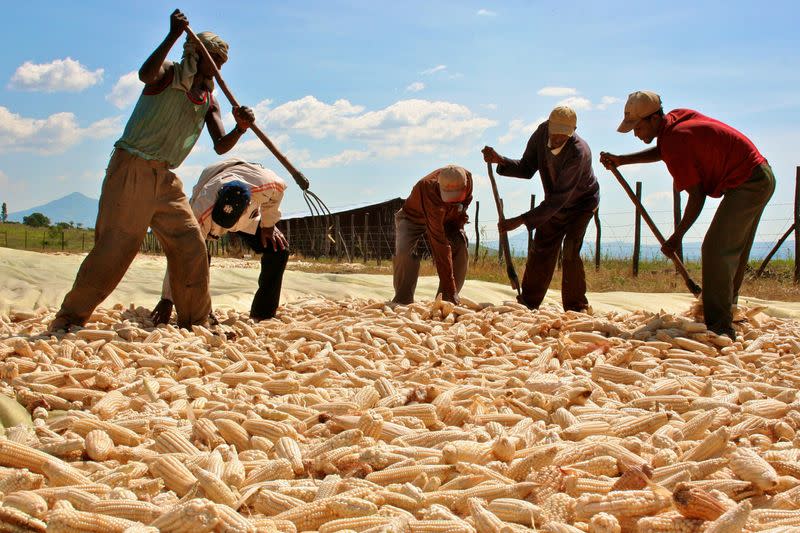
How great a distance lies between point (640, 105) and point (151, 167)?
307 cm

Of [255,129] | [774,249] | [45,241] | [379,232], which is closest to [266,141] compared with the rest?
[255,129]

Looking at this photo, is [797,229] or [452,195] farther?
[797,229]

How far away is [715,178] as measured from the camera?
5004mm

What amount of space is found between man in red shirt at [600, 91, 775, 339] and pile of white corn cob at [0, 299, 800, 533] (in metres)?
0.36

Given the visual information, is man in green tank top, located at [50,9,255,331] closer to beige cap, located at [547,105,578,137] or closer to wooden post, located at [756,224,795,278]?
beige cap, located at [547,105,578,137]

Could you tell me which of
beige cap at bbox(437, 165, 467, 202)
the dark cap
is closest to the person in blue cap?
the dark cap

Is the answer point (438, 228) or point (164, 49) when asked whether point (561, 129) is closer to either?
point (438, 228)

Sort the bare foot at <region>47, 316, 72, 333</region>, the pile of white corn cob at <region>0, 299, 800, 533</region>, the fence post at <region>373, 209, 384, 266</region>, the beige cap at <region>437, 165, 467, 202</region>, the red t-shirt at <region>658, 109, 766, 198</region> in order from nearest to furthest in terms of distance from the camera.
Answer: the pile of white corn cob at <region>0, 299, 800, 533</region> < the bare foot at <region>47, 316, 72, 333</region> < the red t-shirt at <region>658, 109, 766, 198</region> < the beige cap at <region>437, 165, 467, 202</region> < the fence post at <region>373, 209, 384, 266</region>

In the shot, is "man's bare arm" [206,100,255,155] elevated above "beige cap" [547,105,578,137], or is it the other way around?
"beige cap" [547,105,578,137]

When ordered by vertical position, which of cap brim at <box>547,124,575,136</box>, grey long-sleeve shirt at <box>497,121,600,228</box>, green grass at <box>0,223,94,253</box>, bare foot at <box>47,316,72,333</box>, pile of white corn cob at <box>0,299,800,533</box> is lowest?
pile of white corn cob at <box>0,299,800,533</box>

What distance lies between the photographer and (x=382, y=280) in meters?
8.04

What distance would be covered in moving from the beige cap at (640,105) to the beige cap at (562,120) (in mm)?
614

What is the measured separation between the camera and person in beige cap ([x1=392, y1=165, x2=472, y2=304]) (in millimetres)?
5734

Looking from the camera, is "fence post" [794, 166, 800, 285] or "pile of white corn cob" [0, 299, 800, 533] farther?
"fence post" [794, 166, 800, 285]
